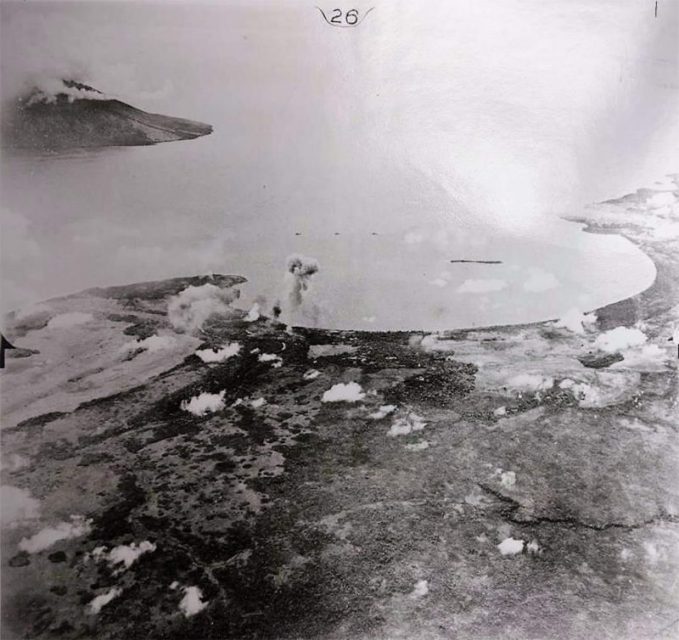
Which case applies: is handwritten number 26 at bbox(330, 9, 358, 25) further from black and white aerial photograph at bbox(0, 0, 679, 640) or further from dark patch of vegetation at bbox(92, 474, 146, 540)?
dark patch of vegetation at bbox(92, 474, 146, 540)

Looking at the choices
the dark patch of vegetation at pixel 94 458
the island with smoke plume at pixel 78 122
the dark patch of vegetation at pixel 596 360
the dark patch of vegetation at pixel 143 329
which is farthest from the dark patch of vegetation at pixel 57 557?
the dark patch of vegetation at pixel 596 360

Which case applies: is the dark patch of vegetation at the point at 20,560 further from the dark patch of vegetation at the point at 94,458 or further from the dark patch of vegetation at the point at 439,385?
the dark patch of vegetation at the point at 439,385

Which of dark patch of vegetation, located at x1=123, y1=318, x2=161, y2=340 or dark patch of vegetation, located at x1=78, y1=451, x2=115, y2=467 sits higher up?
dark patch of vegetation, located at x1=123, y1=318, x2=161, y2=340

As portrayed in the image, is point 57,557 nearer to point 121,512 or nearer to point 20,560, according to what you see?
point 20,560

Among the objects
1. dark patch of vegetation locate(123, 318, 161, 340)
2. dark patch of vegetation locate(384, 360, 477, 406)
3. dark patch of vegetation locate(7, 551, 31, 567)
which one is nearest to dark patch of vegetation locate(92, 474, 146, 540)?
dark patch of vegetation locate(7, 551, 31, 567)

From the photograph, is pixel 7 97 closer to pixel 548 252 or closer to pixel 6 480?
pixel 6 480

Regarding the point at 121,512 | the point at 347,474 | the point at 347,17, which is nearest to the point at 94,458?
the point at 121,512

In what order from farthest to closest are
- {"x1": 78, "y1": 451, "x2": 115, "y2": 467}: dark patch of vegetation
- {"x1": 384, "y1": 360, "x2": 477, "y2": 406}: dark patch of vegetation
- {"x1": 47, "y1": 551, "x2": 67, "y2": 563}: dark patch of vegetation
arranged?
{"x1": 384, "y1": 360, "x2": 477, "y2": 406}: dark patch of vegetation, {"x1": 78, "y1": 451, "x2": 115, "y2": 467}: dark patch of vegetation, {"x1": 47, "y1": 551, "x2": 67, "y2": 563}: dark patch of vegetation
